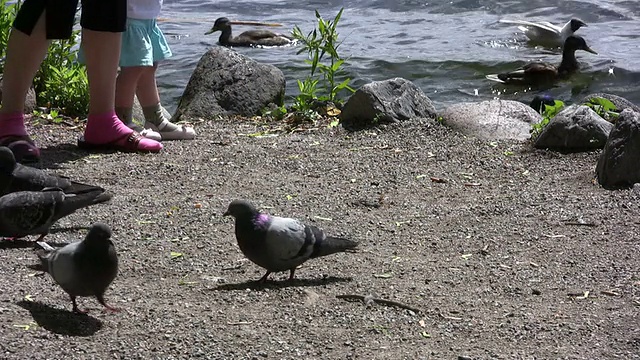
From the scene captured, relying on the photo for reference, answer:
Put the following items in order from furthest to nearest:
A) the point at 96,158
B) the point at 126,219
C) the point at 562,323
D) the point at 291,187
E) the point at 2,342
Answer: the point at 96,158
the point at 291,187
the point at 126,219
the point at 562,323
the point at 2,342

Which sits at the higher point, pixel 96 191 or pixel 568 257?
pixel 96 191

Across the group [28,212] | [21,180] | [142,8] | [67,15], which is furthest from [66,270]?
[142,8]

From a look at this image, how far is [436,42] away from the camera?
14625 millimetres

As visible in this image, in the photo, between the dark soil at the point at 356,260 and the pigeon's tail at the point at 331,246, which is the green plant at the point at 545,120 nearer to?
the dark soil at the point at 356,260

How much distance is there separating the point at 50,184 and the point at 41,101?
11.0 ft

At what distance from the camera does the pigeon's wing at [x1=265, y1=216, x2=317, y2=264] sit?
15.3 feet

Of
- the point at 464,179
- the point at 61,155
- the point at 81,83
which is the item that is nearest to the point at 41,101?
the point at 81,83

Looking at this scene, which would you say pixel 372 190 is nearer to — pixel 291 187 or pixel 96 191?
pixel 291 187

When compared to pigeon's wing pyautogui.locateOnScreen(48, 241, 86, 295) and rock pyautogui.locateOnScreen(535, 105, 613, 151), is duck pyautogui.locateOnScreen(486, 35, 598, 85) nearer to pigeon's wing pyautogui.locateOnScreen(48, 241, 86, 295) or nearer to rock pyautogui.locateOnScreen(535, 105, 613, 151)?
rock pyautogui.locateOnScreen(535, 105, 613, 151)

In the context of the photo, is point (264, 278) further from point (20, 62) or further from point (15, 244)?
point (20, 62)

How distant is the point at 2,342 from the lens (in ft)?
12.6

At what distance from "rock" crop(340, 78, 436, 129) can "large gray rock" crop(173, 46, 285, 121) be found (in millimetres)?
1077

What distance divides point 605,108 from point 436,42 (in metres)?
6.70

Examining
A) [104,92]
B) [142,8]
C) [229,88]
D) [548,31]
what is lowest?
[548,31]
